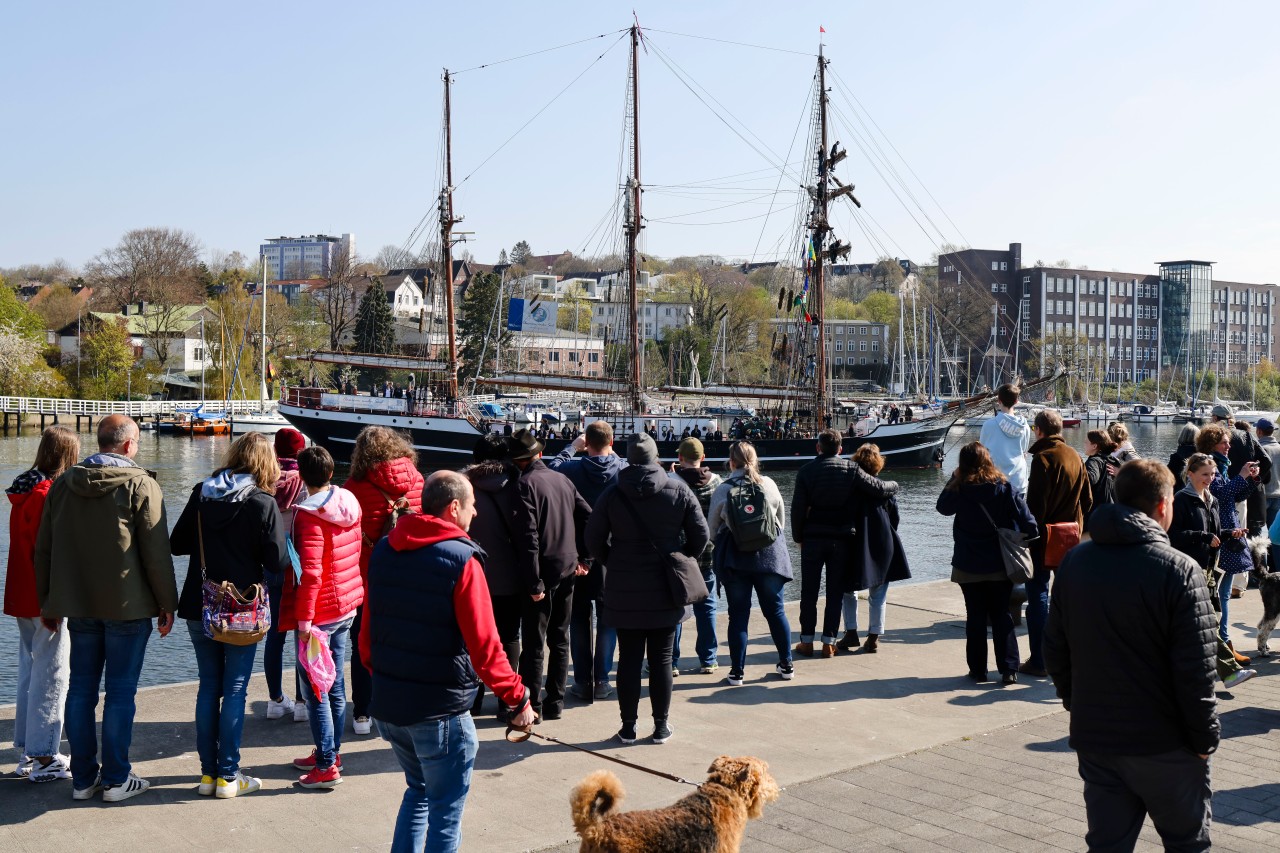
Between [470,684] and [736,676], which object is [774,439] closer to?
[736,676]

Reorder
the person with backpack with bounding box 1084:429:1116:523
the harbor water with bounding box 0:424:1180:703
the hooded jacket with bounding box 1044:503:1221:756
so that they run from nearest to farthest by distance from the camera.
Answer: the hooded jacket with bounding box 1044:503:1221:756 → the person with backpack with bounding box 1084:429:1116:523 → the harbor water with bounding box 0:424:1180:703

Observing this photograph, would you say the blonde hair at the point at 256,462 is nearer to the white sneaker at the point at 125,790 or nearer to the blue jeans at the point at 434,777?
the white sneaker at the point at 125,790

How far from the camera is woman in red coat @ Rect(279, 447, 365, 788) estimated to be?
6066 millimetres

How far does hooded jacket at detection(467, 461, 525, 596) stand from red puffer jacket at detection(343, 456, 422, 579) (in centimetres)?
43

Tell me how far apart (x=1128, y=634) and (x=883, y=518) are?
5.44 metres

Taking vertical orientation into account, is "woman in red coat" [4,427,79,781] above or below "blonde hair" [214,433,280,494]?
below

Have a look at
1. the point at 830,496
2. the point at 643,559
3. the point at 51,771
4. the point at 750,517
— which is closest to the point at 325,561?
the point at 51,771

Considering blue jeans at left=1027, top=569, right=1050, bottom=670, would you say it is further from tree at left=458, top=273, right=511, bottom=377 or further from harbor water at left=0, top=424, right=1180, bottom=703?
tree at left=458, top=273, right=511, bottom=377

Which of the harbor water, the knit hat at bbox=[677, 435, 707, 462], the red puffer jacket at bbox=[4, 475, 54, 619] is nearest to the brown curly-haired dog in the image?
the red puffer jacket at bbox=[4, 475, 54, 619]

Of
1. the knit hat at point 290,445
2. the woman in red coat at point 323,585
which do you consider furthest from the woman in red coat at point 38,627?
the woman in red coat at point 323,585

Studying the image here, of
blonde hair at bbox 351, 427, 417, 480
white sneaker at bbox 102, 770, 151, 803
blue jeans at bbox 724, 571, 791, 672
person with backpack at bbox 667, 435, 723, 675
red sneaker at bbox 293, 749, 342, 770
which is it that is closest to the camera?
white sneaker at bbox 102, 770, 151, 803

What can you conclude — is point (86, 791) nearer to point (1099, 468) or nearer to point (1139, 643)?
point (1139, 643)

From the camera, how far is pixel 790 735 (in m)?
7.18

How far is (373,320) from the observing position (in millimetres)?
94562
